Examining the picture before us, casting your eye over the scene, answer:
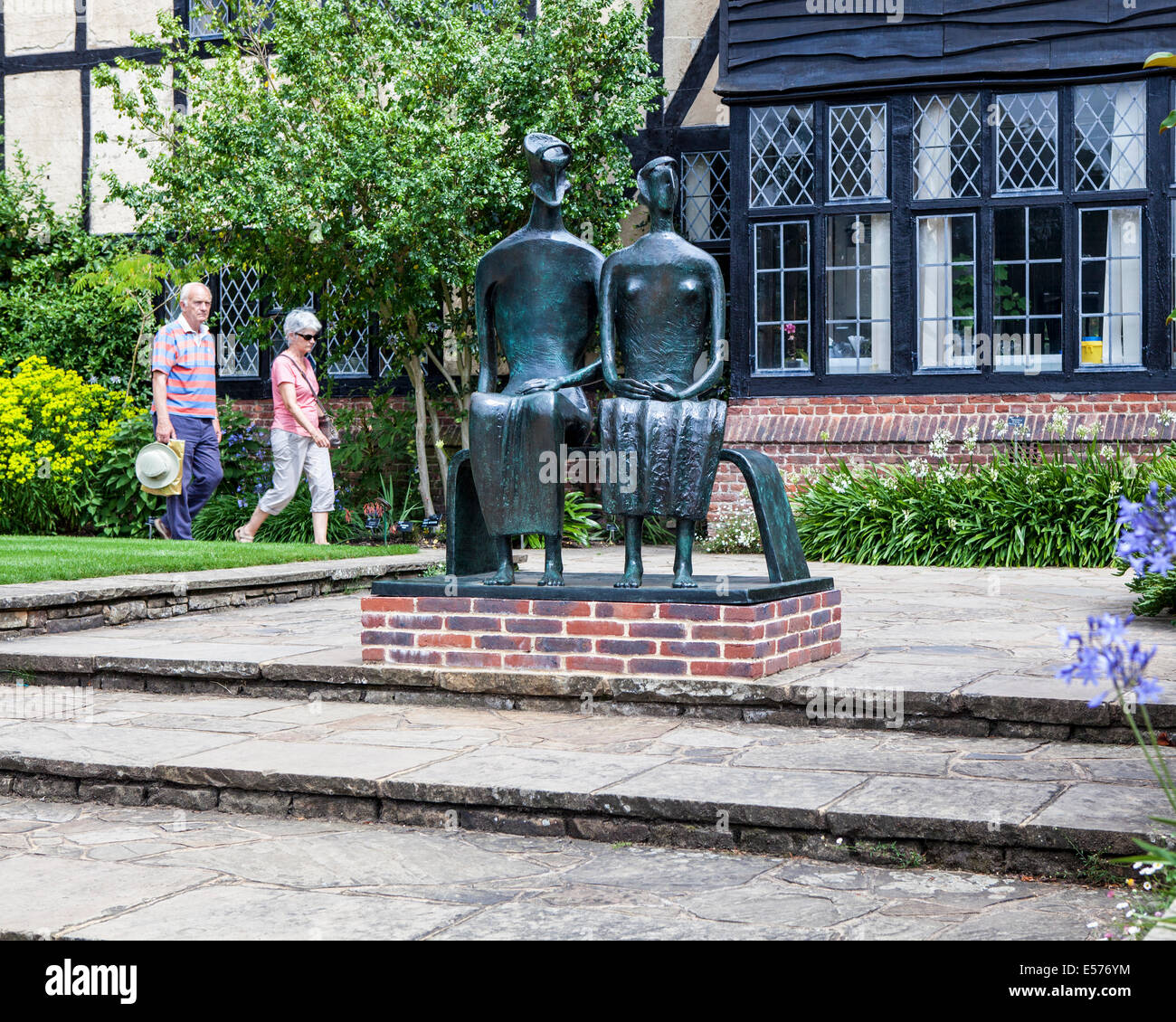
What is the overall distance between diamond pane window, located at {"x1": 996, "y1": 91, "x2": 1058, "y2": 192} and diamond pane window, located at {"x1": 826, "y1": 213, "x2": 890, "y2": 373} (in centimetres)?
110

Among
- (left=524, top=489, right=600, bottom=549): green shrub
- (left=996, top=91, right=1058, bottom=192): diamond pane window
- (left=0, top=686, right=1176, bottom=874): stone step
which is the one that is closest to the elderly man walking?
(left=524, top=489, right=600, bottom=549): green shrub

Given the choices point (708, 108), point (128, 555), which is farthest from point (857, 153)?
point (128, 555)

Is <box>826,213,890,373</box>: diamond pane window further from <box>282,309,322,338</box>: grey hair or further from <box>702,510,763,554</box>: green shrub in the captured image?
<box>282,309,322,338</box>: grey hair

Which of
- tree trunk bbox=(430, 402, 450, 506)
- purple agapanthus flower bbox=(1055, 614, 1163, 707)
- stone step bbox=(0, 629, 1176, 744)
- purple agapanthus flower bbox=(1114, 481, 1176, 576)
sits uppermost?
tree trunk bbox=(430, 402, 450, 506)

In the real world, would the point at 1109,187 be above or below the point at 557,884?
above

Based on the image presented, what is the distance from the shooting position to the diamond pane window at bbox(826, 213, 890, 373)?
39.8 feet

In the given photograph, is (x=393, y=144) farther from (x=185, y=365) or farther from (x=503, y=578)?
(x=503, y=578)

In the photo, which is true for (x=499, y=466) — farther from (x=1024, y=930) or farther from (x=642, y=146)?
(x=642, y=146)

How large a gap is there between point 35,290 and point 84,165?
4.99 ft

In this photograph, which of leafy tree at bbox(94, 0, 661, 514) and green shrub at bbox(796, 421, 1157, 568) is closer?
green shrub at bbox(796, 421, 1157, 568)

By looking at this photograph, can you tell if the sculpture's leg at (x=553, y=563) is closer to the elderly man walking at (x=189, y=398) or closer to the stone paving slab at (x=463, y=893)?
the stone paving slab at (x=463, y=893)

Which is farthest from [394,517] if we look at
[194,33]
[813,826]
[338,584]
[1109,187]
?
[813,826]

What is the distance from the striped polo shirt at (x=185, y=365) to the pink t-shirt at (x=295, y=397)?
0.50 meters

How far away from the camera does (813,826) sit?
3721 millimetres
